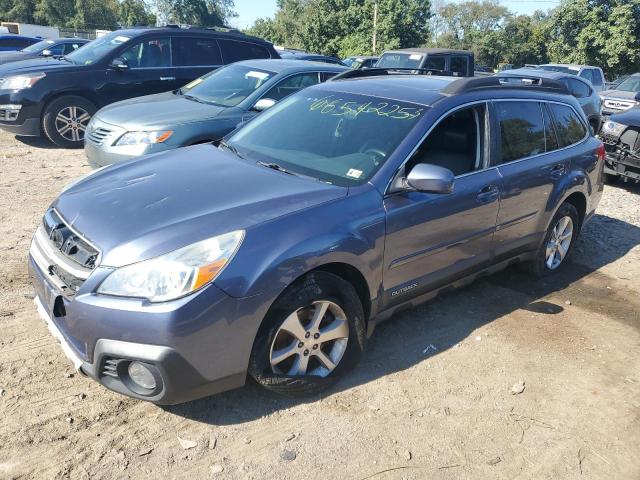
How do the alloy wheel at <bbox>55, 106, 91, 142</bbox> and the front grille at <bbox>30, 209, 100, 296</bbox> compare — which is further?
the alloy wheel at <bbox>55, 106, 91, 142</bbox>

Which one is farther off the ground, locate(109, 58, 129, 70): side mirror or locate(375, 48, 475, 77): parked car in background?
locate(109, 58, 129, 70): side mirror

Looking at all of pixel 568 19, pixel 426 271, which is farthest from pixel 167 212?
pixel 568 19

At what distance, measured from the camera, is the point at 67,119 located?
28.6 feet

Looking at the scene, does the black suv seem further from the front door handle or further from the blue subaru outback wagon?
the front door handle

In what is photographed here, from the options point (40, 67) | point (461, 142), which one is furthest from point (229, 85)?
point (461, 142)

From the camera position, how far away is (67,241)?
2.91 metres

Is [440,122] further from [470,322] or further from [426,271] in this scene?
[470,322]

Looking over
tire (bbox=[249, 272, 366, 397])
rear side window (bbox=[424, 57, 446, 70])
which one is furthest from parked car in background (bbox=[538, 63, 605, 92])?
tire (bbox=[249, 272, 366, 397])

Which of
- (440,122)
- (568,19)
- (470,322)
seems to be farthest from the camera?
(568,19)

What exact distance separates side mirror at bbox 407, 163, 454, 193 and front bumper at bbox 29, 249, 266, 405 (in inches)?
47.8

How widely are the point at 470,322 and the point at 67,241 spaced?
2870 millimetres

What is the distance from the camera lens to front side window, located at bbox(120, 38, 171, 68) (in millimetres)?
8984

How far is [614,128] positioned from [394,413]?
7.09 m

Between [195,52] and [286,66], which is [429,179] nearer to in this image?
[286,66]
